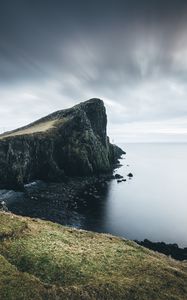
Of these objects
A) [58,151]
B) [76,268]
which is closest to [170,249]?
[76,268]

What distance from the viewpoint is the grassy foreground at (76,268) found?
27.9m

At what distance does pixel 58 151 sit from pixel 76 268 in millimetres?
119484

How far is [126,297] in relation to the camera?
92.7 feet

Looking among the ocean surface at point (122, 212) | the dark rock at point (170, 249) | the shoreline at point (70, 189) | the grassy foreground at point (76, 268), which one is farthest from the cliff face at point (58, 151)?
the grassy foreground at point (76, 268)

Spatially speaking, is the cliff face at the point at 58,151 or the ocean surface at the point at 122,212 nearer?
the ocean surface at the point at 122,212

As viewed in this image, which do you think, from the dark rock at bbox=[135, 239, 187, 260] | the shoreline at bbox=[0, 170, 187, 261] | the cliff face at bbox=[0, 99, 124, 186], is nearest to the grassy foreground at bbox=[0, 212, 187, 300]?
the dark rock at bbox=[135, 239, 187, 260]

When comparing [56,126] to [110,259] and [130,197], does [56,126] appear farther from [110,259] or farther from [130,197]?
[110,259]

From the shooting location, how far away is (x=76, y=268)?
31.3m

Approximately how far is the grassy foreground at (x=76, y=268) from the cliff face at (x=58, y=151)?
80020 millimetres

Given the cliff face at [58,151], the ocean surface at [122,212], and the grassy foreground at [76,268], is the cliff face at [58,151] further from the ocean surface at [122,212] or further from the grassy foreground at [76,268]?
the grassy foreground at [76,268]

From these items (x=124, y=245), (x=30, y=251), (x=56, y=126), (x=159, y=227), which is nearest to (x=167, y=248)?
(x=159, y=227)

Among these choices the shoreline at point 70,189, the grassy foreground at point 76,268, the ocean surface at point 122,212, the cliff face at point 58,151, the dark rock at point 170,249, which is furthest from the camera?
the cliff face at point 58,151

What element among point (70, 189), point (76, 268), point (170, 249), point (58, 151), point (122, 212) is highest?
point (58, 151)

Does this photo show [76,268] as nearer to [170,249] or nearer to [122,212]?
[170,249]
